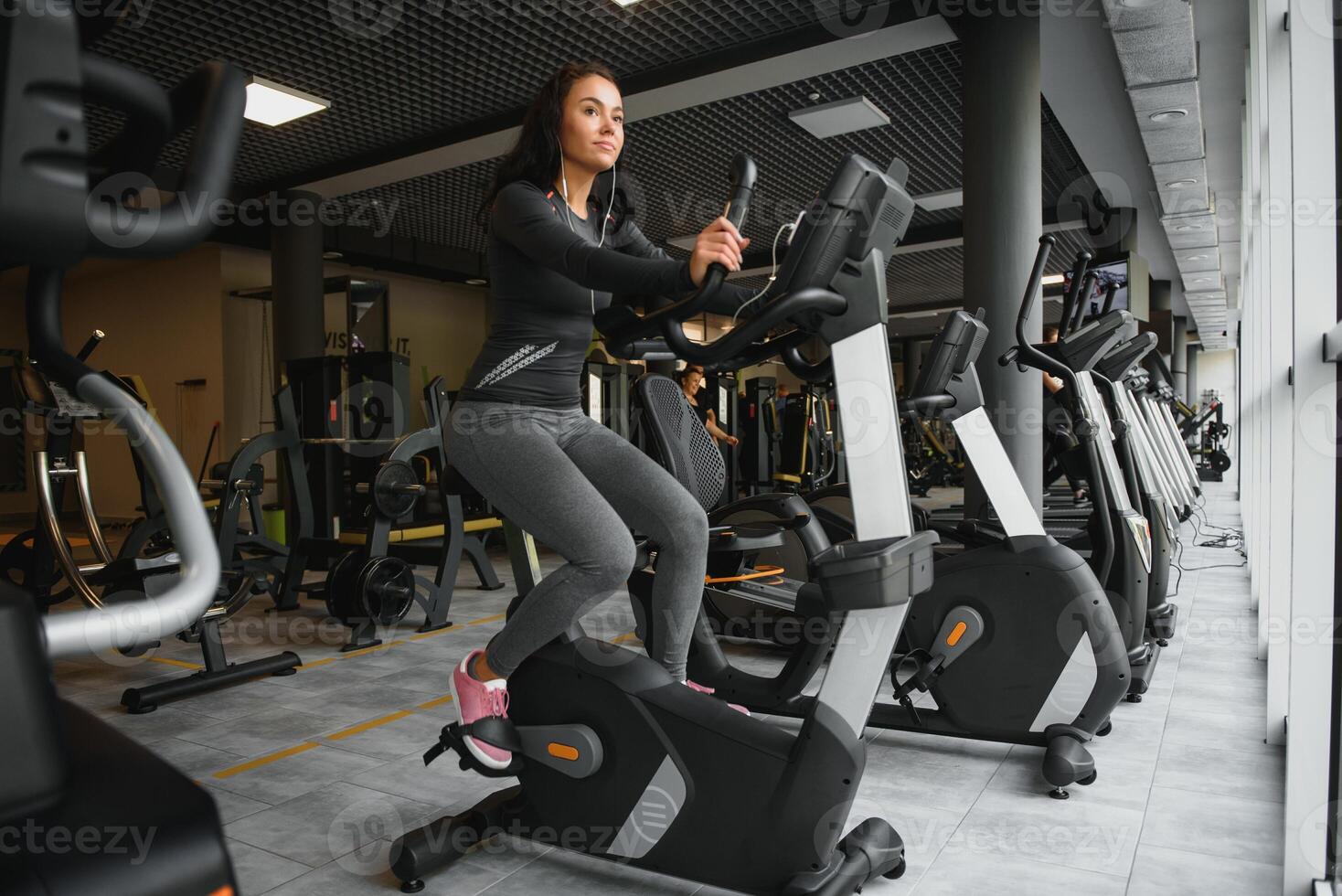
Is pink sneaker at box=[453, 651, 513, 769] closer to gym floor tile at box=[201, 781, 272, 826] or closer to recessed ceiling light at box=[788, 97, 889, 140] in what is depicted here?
gym floor tile at box=[201, 781, 272, 826]

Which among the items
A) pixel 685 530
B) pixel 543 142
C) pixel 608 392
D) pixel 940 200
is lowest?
pixel 685 530

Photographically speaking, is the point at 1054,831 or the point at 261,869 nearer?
the point at 261,869

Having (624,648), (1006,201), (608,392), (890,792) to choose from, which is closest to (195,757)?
(624,648)

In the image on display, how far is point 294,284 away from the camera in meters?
7.57

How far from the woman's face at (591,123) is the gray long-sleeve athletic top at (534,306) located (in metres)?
0.11

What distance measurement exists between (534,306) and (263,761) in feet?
5.47

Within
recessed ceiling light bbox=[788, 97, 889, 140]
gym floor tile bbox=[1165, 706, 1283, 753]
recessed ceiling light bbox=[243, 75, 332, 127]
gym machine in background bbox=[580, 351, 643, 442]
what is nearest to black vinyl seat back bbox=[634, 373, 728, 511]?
gym floor tile bbox=[1165, 706, 1283, 753]

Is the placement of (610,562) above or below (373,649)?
above

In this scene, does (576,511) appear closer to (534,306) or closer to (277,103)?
(534,306)

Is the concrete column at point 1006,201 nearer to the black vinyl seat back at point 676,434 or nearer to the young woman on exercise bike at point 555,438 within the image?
the black vinyl seat back at point 676,434

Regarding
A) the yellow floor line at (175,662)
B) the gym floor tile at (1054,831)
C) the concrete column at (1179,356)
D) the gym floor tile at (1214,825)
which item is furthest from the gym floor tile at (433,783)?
the concrete column at (1179,356)

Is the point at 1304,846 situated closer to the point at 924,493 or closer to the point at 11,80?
the point at 11,80

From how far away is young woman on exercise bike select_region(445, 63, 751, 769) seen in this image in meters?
1.71

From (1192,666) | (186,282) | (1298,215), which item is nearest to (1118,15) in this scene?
(1192,666)
